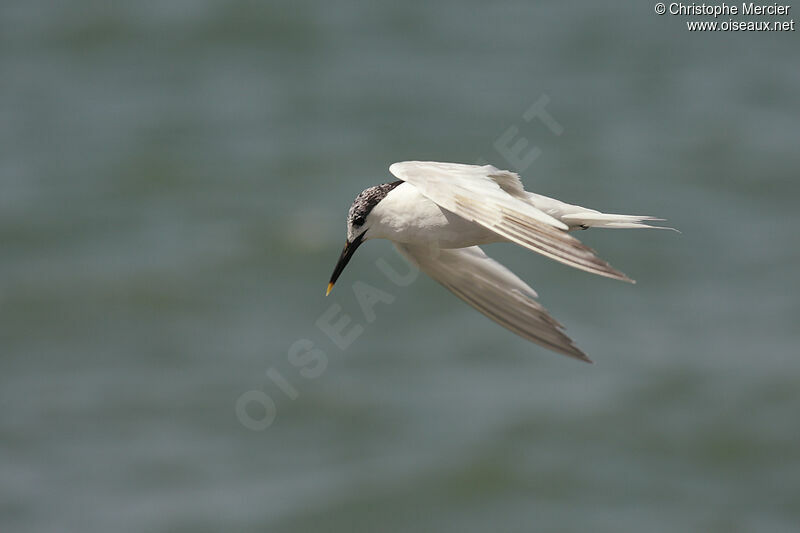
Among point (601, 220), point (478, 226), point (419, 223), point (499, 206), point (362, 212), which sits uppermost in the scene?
point (362, 212)

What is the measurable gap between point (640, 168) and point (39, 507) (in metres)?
14.2

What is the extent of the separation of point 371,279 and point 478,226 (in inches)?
547

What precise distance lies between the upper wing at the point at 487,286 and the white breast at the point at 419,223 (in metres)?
0.70

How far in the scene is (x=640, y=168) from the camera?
2380 centimetres

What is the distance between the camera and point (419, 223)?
6.25 meters

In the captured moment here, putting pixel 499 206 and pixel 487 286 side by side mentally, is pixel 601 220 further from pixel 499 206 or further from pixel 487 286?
pixel 487 286

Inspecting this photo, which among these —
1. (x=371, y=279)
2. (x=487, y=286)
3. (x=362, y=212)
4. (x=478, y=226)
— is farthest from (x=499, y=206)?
(x=371, y=279)

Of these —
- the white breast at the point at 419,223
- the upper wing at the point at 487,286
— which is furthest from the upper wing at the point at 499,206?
the upper wing at the point at 487,286

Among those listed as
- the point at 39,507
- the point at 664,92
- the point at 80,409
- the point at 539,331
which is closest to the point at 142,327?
the point at 80,409

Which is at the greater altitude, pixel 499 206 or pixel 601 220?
pixel 499 206

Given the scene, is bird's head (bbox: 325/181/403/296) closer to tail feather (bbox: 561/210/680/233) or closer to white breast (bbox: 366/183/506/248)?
white breast (bbox: 366/183/506/248)

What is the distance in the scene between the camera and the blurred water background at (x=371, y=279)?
1842 cm

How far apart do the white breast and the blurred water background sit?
38.4 feet

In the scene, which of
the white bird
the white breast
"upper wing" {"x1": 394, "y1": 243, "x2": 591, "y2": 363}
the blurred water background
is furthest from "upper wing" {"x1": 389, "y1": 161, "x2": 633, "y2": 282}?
the blurred water background
